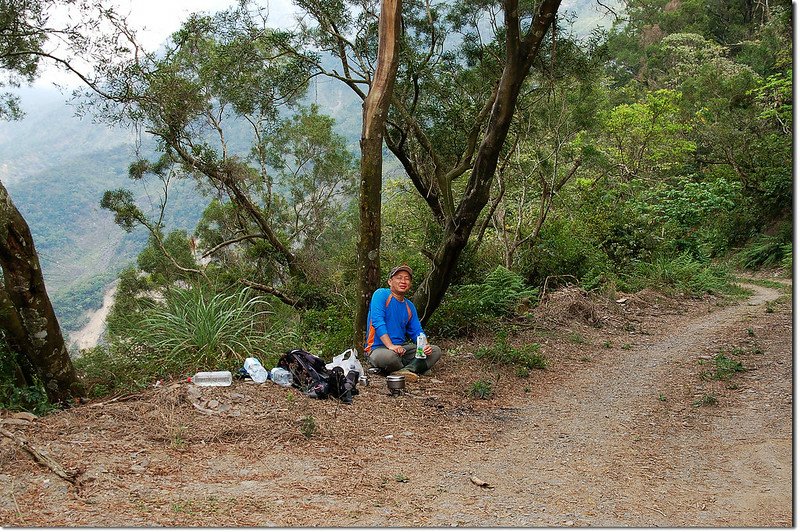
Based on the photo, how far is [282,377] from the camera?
20.6ft

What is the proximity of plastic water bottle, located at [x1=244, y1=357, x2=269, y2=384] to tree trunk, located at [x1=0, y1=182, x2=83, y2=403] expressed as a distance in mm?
1656

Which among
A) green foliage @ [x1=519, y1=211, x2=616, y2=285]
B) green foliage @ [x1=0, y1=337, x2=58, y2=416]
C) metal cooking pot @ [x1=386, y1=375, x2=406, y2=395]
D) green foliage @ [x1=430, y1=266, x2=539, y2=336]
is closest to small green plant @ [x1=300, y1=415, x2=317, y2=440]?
metal cooking pot @ [x1=386, y1=375, x2=406, y2=395]

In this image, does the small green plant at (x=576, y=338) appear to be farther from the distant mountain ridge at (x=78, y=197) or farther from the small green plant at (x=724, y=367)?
the distant mountain ridge at (x=78, y=197)

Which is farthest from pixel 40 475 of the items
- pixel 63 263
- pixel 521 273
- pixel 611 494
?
pixel 63 263

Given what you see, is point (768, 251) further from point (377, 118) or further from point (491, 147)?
point (377, 118)

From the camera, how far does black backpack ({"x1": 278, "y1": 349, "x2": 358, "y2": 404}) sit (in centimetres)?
605

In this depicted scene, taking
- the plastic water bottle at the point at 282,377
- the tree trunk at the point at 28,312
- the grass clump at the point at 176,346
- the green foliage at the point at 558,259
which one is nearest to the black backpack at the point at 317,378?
the plastic water bottle at the point at 282,377

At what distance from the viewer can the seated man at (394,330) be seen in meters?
6.96

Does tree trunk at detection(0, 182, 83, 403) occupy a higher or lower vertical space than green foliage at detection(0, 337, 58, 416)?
higher

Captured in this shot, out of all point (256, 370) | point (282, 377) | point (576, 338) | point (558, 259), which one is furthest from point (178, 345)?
point (558, 259)

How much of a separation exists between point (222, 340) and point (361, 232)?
1.88 metres

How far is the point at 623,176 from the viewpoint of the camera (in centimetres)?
2359

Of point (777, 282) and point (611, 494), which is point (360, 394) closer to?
point (611, 494)

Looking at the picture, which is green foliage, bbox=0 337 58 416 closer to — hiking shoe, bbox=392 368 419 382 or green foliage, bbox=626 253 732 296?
hiking shoe, bbox=392 368 419 382
